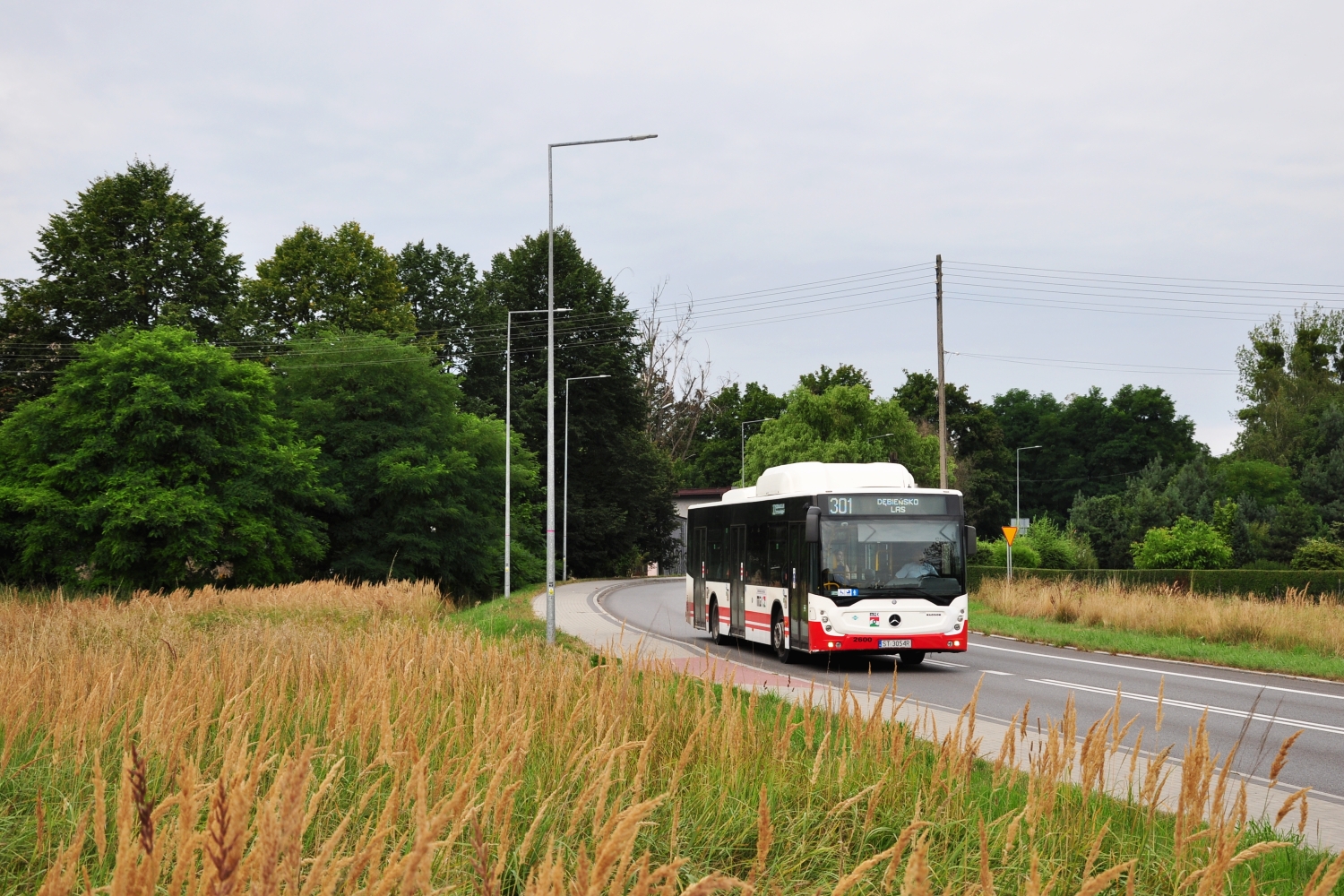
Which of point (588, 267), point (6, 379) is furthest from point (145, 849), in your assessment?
point (588, 267)

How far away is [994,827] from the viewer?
4602 millimetres

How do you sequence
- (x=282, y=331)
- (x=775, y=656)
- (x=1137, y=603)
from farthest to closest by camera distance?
1. (x=282, y=331)
2. (x=1137, y=603)
3. (x=775, y=656)

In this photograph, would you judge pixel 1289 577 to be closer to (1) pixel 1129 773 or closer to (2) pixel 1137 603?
(2) pixel 1137 603

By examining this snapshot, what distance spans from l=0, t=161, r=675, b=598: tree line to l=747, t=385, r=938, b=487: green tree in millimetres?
7295

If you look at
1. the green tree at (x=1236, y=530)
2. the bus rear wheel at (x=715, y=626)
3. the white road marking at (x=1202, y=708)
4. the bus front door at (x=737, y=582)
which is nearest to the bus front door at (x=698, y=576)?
the bus rear wheel at (x=715, y=626)

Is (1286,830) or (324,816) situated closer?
(324,816)

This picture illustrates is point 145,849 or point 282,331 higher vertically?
point 282,331

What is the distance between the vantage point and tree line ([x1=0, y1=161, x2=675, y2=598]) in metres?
35.8

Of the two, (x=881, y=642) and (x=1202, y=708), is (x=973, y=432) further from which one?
(x=1202, y=708)

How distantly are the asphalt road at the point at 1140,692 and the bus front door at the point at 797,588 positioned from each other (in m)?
0.52

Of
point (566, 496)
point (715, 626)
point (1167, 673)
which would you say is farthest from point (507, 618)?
point (566, 496)

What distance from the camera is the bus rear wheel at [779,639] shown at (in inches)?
820

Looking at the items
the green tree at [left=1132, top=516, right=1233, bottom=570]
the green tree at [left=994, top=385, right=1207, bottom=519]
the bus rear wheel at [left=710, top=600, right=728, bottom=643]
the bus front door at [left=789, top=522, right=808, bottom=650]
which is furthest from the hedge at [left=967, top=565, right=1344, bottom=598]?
the green tree at [left=994, top=385, right=1207, bottom=519]

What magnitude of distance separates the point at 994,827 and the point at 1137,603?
77.9 feet
